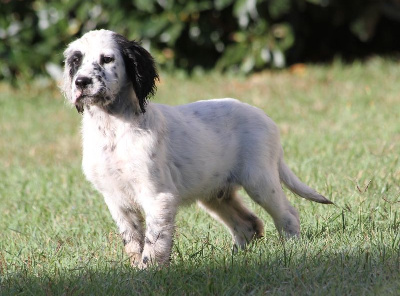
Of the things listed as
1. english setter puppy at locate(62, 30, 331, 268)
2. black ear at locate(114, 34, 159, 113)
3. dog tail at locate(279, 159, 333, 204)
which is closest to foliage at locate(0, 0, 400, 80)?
dog tail at locate(279, 159, 333, 204)

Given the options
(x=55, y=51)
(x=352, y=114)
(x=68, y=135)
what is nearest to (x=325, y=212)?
Result: (x=352, y=114)

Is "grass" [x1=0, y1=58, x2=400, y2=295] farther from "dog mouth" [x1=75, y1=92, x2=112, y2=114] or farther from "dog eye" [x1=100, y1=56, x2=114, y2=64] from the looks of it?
"dog eye" [x1=100, y1=56, x2=114, y2=64]

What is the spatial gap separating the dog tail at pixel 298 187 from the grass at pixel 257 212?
0.48 ft

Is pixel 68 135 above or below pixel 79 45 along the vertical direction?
below

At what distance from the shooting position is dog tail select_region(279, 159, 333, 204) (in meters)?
4.83

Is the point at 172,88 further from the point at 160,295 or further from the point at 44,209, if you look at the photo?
the point at 160,295

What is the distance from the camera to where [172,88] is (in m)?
10.1

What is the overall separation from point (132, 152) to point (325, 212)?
4.87 feet

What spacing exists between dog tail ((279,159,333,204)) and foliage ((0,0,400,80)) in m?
5.13

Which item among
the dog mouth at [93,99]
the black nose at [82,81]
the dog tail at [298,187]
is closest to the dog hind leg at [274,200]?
the dog tail at [298,187]

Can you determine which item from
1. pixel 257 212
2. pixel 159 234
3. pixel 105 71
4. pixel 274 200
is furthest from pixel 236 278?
pixel 257 212

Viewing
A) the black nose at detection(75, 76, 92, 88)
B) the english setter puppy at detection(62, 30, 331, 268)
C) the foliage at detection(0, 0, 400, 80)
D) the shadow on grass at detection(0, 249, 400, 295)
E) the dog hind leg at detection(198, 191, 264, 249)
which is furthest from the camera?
the foliage at detection(0, 0, 400, 80)

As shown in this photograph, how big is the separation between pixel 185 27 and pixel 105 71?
21.5 feet

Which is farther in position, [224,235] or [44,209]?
[44,209]
